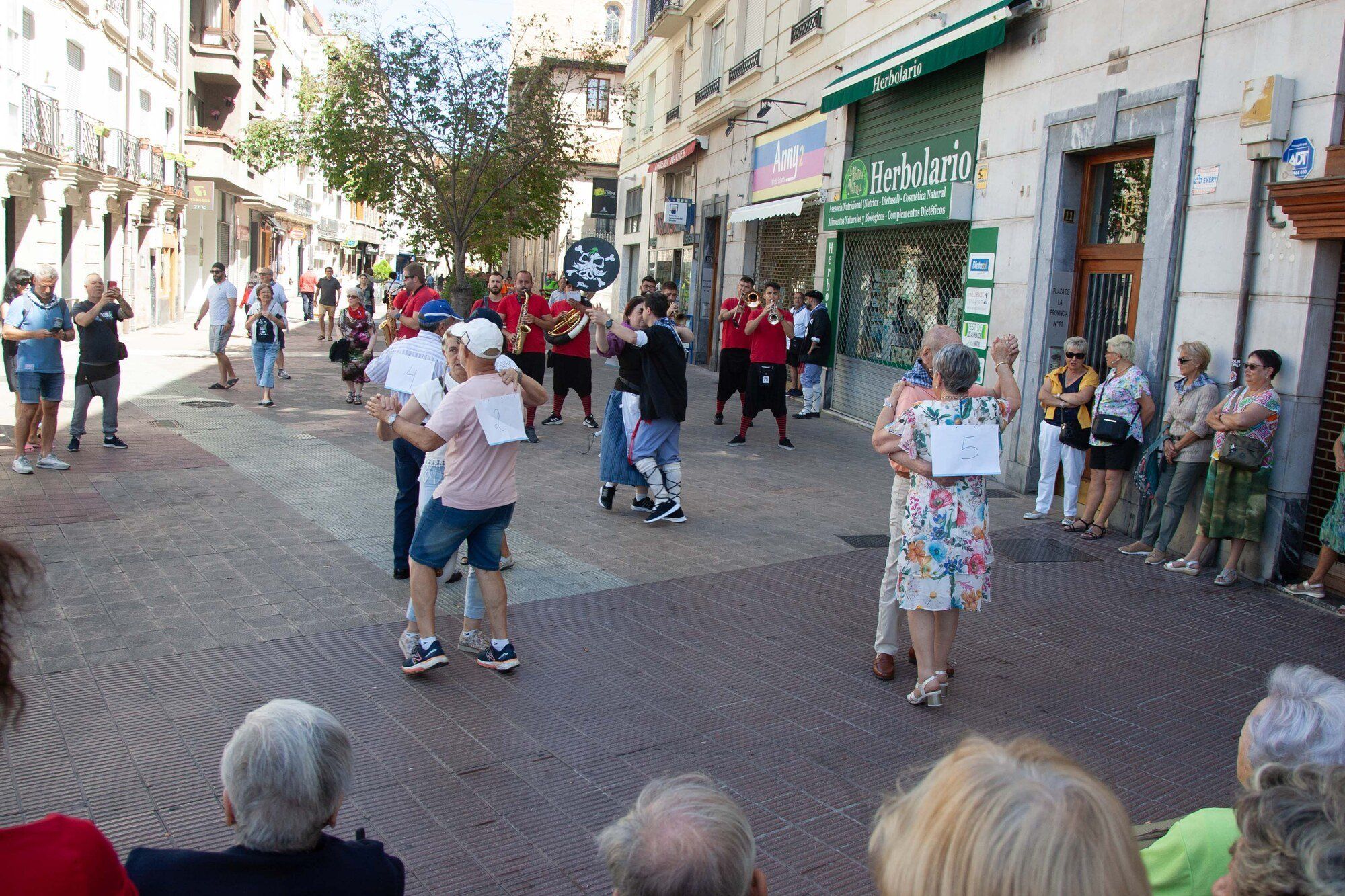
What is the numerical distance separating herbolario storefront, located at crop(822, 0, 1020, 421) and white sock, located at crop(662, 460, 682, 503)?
4.09 meters

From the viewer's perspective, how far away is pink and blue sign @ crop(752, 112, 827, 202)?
54.2ft

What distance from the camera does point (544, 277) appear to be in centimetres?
4541

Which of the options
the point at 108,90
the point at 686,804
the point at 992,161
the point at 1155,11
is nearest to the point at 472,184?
the point at 108,90

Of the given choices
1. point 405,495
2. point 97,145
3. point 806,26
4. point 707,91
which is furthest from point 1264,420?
point 97,145

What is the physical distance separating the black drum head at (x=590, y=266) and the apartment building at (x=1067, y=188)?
3661mm

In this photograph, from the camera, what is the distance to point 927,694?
4.95m

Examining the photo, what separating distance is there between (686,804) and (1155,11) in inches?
344

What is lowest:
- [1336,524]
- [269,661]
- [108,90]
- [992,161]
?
[269,661]

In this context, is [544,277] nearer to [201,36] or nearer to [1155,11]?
[201,36]

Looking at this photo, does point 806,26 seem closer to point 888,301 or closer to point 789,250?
point 789,250

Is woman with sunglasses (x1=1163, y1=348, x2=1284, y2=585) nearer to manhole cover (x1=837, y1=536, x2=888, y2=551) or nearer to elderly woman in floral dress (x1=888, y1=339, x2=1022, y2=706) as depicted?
manhole cover (x1=837, y1=536, x2=888, y2=551)

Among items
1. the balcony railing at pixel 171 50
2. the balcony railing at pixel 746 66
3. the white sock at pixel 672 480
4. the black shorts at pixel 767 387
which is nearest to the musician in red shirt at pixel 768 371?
the black shorts at pixel 767 387

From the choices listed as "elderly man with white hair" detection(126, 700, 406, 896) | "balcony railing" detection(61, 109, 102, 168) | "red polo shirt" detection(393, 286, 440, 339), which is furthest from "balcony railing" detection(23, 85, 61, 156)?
"elderly man with white hair" detection(126, 700, 406, 896)

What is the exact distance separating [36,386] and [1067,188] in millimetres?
9194
